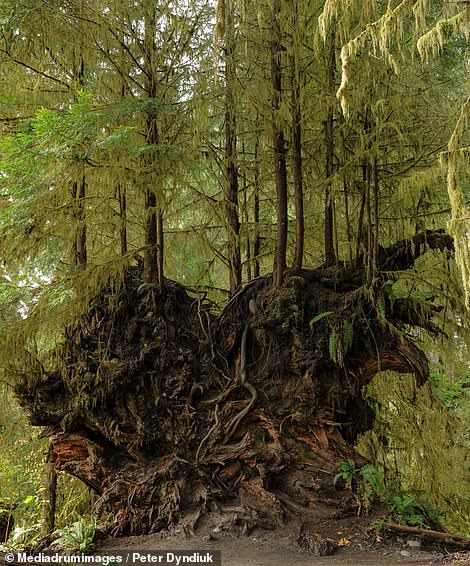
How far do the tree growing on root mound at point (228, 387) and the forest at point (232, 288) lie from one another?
0.10ft

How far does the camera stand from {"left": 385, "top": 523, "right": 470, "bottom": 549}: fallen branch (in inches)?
206

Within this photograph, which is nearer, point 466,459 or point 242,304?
point 242,304

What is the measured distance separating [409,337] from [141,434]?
402cm

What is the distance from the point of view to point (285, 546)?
17.8 feet

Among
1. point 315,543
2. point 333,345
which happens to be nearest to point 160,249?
point 333,345

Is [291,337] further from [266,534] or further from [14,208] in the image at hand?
[14,208]

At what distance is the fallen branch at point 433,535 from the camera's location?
5238mm

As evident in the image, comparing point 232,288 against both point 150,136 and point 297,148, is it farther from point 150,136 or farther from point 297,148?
point 150,136

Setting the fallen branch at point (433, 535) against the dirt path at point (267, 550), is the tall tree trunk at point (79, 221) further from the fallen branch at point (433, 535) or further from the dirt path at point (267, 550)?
the fallen branch at point (433, 535)

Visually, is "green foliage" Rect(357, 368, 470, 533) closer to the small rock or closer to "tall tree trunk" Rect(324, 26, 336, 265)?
the small rock

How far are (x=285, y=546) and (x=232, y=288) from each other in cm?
414

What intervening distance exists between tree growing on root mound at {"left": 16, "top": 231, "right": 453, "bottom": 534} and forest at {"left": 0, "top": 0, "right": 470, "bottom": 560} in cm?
3

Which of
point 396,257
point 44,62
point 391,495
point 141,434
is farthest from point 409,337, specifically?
point 44,62

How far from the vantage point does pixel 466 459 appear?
8828mm
